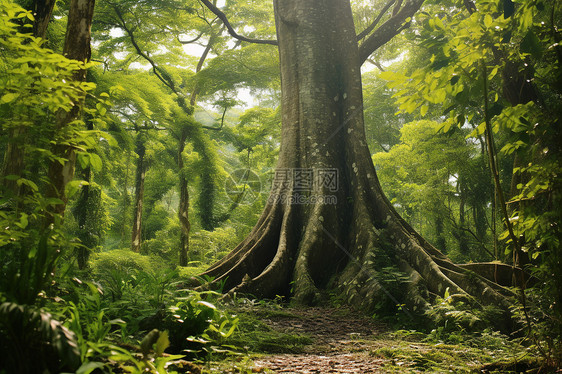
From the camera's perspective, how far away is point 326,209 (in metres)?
5.96

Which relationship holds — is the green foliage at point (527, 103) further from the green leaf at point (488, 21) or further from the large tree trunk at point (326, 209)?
the large tree trunk at point (326, 209)

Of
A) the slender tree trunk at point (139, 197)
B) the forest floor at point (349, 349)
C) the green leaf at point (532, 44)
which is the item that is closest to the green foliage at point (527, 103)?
the green leaf at point (532, 44)

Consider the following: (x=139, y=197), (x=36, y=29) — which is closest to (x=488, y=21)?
(x=36, y=29)

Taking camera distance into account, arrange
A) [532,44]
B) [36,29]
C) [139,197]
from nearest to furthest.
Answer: [532,44], [36,29], [139,197]

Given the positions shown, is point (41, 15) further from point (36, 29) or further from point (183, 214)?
point (183, 214)

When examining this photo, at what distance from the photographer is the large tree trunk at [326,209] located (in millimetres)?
4996

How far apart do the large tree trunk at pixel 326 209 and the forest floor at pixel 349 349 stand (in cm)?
75

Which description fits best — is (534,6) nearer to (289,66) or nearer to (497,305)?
(497,305)

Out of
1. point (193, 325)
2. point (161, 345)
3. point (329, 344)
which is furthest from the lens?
point (329, 344)

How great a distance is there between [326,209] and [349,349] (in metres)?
2.97

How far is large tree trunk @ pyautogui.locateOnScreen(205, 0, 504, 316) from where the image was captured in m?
5.00

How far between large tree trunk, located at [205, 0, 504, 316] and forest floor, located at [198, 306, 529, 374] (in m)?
0.75

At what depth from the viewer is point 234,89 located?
1731cm

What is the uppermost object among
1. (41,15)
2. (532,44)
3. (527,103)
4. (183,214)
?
(41,15)
